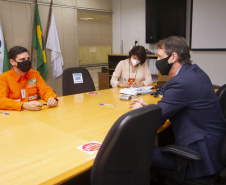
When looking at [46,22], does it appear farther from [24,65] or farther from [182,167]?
[182,167]

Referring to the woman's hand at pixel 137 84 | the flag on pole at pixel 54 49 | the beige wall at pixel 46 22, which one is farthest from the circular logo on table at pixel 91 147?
the flag on pole at pixel 54 49

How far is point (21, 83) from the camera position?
7.69 ft

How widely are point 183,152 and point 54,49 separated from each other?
158 inches

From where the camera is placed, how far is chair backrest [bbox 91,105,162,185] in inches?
36.1

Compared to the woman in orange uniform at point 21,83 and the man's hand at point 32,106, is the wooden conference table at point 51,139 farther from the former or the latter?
the woman in orange uniform at point 21,83

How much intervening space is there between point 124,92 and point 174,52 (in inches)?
44.6

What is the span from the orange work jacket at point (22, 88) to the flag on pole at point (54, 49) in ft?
7.93

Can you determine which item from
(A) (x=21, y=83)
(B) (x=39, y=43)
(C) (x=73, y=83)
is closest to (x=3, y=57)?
(B) (x=39, y=43)

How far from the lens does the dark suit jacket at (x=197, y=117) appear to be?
57.0 inches

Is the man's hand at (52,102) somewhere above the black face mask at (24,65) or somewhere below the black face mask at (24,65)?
below

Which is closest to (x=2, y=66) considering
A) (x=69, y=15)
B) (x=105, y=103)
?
(x=69, y=15)

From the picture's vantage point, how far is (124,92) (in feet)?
9.10

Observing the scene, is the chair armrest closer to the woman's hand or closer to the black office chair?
the black office chair

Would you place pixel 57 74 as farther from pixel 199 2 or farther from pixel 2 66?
pixel 199 2
